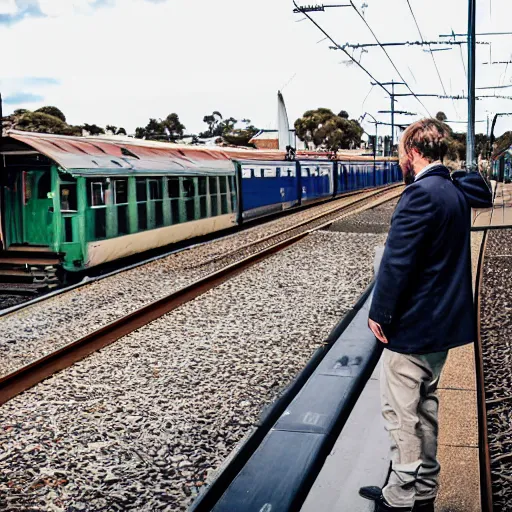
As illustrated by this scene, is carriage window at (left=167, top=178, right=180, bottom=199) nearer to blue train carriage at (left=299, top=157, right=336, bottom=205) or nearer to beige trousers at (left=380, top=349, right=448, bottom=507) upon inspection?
beige trousers at (left=380, top=349, right=448, bottom=507)

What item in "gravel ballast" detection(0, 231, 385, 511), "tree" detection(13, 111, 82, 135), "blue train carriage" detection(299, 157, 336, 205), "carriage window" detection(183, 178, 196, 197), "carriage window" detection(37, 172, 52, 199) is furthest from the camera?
"tree" detection(13, 111, 82, 135)

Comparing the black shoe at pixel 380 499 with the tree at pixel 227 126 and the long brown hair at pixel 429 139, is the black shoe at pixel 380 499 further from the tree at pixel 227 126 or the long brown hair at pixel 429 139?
the tree at pixel 227 126

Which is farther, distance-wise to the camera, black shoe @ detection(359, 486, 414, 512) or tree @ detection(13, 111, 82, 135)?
tree @ detection(13, 111, 82, 135)

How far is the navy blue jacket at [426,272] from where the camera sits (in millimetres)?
3068

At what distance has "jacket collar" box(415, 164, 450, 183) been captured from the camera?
316 cm

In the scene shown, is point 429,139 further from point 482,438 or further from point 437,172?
point 482,438

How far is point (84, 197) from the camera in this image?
12367mm

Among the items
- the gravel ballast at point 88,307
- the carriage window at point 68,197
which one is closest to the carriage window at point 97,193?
the carriage window at point 68,197

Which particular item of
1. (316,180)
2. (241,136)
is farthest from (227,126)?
(316,180)

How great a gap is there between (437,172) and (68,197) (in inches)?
395

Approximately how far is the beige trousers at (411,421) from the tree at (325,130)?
329 feet

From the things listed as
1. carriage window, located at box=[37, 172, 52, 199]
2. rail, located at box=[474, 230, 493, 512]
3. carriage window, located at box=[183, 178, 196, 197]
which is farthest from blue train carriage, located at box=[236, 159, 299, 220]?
rail, located at box=[474, 230, 493, 512]

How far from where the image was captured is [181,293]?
1052 cm

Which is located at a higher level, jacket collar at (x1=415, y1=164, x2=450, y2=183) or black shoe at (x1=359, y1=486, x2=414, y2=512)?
jacket collar at (x1=415, y1=164, x2=450, y2=183)
